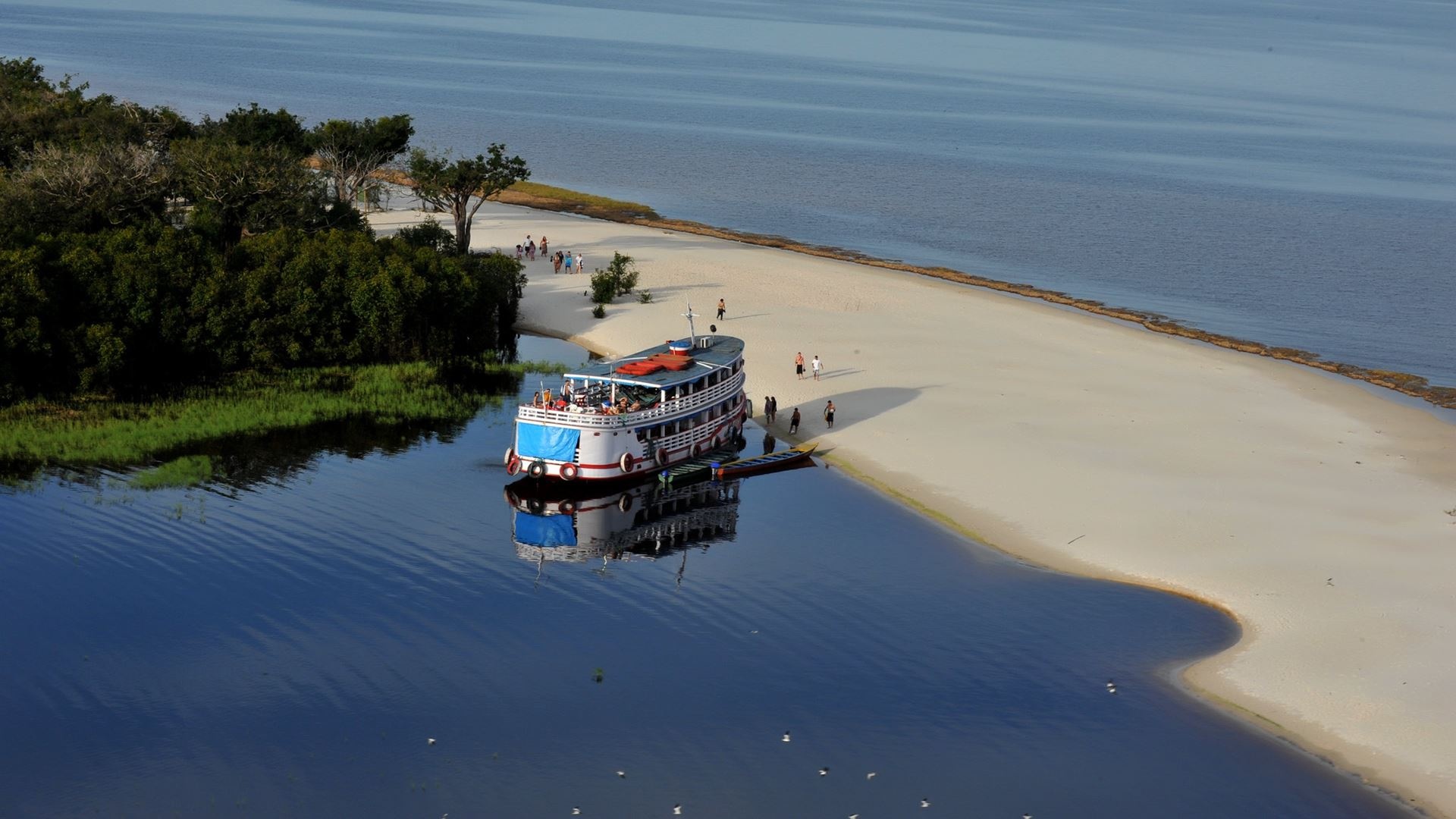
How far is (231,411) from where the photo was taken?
6975cm

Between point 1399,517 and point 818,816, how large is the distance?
3422 centimetres

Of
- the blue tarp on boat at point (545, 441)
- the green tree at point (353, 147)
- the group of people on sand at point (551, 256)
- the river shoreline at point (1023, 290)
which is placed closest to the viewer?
the blue tarp on boat at point (545, 441)

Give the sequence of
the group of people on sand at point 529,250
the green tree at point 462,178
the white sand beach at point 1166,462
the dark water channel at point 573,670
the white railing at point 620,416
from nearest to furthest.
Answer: the dark water channel at point 573,670 → the white sand beach at point 1166,462 → the white railing at point 620,416 → the green tree at point 462,178 → the group of people on sand at point 529,250

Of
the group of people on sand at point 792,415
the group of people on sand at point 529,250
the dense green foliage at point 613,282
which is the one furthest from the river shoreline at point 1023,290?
the group of people on sand at point 792,415

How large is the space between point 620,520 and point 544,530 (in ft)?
11.2

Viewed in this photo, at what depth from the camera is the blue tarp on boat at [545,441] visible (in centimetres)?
6056

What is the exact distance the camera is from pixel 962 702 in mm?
44344

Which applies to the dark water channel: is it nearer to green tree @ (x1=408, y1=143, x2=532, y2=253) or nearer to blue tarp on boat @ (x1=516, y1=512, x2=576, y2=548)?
blue tarp on boat @ (x1=516, y1=512, x2=576, y2=548)

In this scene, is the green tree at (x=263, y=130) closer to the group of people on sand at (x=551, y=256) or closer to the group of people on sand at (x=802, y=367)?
the group of people on sand at (x=551, y=256)

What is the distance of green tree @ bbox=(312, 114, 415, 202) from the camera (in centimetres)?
11475

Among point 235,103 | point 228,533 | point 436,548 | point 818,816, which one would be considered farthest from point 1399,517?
point 235,103

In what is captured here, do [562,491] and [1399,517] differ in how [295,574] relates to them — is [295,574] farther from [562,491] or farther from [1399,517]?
[1399,517]

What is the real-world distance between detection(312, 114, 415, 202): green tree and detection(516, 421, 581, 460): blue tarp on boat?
195ft

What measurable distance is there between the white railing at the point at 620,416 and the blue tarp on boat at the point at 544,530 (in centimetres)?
392
